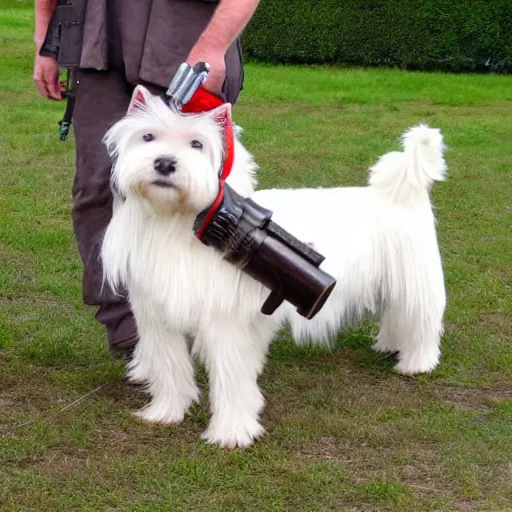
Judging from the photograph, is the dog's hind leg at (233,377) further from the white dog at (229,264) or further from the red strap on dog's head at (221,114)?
the red strap on dog's head at (221,114)

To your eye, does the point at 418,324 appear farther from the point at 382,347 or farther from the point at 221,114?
the point at 221,114

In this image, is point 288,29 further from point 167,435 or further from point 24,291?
point 167,435

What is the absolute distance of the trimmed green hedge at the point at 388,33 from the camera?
16.1 metres

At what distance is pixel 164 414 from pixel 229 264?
0.80 metres

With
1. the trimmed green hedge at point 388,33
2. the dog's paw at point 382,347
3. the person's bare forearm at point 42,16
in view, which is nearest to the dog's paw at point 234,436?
the dog's paw at point 382,347

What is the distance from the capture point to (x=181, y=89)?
3.36 meters

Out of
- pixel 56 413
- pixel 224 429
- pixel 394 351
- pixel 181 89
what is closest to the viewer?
pixel 181 89

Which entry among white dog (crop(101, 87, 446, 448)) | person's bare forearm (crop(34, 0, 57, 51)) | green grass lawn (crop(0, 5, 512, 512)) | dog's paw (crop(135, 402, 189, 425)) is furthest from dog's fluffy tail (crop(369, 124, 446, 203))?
person's bare forearm (crop(34, 0, 57, 51))

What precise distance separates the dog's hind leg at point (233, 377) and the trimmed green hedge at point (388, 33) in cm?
1335

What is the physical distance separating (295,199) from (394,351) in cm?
115

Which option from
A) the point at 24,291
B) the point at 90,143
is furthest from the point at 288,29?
the point at 90,143

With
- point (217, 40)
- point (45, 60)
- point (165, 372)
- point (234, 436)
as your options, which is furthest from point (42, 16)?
point (234, 436)

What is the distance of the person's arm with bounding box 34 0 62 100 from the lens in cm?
417

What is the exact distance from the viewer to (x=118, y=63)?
404cm
